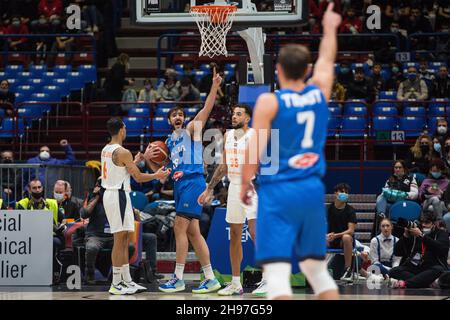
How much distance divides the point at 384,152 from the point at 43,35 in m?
8.25

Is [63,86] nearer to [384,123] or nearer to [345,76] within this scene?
[345,76]

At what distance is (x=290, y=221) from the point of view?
701cm

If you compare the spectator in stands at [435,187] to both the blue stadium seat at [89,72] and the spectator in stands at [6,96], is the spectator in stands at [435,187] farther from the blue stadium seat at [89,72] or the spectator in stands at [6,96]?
the spectator in stands at [6,96]

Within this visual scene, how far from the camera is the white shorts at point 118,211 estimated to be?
11.4 meters

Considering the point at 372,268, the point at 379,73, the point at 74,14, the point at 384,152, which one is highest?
the point at 74,14

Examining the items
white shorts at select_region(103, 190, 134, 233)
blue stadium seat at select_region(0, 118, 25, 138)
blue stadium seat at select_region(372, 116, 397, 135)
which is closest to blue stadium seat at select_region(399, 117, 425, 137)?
blue stadium seat at select_region(372, 116, 397, 135)

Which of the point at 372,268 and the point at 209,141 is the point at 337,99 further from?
the point at 372,268

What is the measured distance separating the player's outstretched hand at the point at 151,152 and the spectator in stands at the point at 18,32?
1297 centimetres

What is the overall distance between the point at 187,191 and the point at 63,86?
10.7 meters

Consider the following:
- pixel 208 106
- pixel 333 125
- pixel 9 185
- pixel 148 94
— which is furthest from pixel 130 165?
pixel 148 94

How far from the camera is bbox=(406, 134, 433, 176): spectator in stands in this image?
1727cm

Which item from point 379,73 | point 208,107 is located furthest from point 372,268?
point 379,73
